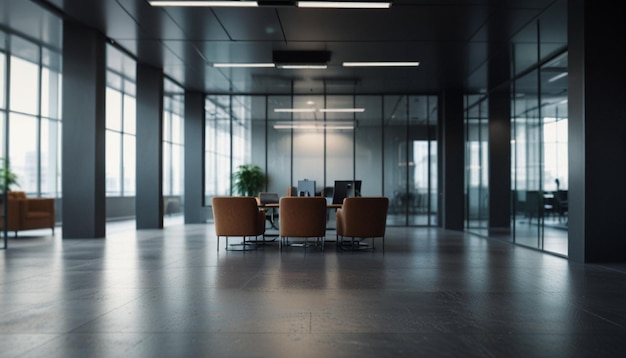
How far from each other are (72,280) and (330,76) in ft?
27.6

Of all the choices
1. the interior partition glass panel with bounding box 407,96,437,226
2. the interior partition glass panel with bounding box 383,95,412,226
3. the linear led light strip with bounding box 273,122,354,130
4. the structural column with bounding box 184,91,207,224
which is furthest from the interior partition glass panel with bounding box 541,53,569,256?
the structural column with bounding box 184,91,207,224

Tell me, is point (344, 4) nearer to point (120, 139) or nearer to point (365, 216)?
point (365, 216)

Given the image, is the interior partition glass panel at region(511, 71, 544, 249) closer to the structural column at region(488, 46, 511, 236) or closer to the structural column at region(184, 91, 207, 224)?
the structural column at region(488, 46, 511, 236)

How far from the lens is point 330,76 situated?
1220cm

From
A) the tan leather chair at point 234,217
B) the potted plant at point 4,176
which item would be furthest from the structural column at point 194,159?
the tan leather chair at point 234,217

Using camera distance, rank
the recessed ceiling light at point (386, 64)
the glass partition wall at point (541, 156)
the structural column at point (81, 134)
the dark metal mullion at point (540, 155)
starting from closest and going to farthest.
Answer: the dark metal mullion at point (540, 155), the glass partition wall at point (541, 156), the structural column at point (81, 134), the recessed ceiling light at point (386, 64)

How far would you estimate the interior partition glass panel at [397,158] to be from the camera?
1423 cm

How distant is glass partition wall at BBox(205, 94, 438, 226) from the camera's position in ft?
46.6

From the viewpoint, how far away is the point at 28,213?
1034cm

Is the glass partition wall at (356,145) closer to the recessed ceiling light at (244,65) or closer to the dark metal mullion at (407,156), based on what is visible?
the dark metal mullion at (407,156)

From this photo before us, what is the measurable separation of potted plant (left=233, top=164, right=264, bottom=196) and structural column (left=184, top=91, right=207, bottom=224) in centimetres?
114

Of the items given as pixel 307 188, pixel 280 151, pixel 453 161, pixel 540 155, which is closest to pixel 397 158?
pixel 453 161

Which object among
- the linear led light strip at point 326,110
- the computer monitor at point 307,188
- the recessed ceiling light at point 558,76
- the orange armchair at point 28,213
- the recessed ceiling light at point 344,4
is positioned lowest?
the orange armchair at point 28,213

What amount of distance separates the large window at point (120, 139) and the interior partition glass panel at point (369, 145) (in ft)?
23.2
